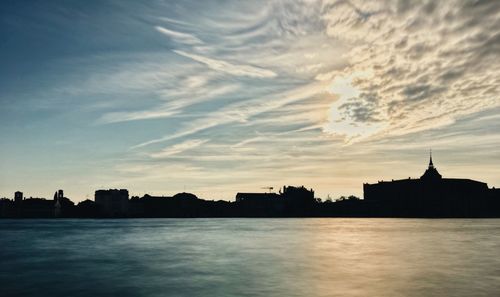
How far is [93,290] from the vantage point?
96.8ft

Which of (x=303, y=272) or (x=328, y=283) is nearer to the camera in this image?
(x=328, y=283)

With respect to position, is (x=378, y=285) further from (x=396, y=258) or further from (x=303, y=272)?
(x=396, y=258)

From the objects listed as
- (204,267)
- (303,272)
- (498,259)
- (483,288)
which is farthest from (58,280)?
(498,259)

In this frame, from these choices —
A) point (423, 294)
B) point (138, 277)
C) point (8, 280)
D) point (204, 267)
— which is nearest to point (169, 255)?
point (204, 267)

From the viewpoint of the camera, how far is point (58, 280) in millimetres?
34219

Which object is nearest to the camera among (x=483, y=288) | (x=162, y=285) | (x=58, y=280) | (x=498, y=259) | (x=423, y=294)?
(x=423, y=294)

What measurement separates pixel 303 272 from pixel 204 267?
884 cm

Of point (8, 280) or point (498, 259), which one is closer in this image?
point (8, 280)

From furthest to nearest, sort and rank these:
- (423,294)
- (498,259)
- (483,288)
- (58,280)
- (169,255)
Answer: (169,255), (498,259), (58,280), (483,288), (423,294)

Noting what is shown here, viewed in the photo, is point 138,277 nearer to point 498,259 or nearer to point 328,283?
point 328,283

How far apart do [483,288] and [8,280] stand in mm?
31308

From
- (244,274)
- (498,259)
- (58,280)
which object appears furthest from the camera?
(498,259)

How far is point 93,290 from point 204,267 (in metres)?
13.3

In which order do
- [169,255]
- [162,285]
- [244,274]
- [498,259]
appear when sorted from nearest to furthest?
[162,285]
[244,274]
[498,259]
[169,255]
